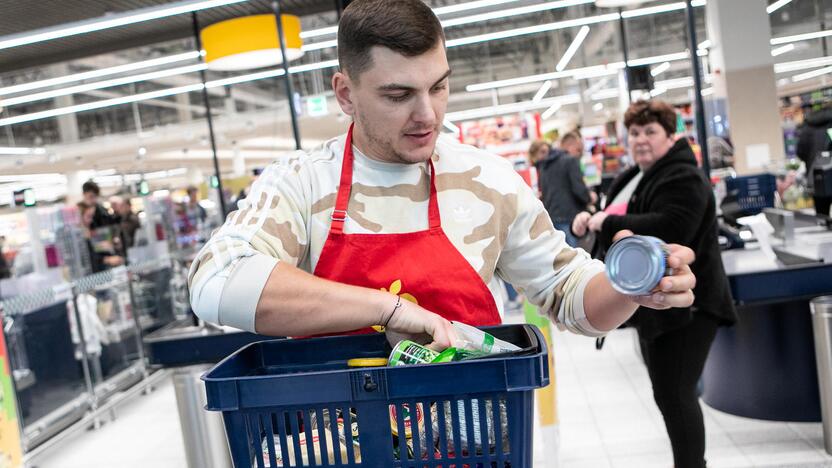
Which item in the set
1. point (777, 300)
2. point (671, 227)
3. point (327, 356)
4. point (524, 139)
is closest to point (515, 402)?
point (327, 356)

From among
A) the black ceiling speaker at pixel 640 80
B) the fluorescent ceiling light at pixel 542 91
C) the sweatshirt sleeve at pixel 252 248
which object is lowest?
the sweatshirt sleeve at pixel 252 248

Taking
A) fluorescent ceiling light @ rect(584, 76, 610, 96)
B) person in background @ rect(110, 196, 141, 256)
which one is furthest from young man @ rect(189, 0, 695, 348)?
fluorescent ceiling light @ rect(584, 76, 610, 96)

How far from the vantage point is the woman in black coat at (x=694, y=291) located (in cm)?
304

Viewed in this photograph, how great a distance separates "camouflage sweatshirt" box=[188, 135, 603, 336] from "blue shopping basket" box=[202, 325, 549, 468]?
0.80ft

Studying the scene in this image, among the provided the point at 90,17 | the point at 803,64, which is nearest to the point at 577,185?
the point at 90,17

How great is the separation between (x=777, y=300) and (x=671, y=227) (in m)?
1.12

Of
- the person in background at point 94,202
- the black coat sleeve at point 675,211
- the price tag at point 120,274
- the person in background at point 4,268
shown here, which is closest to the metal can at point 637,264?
the black coat sleeve at point 675,211

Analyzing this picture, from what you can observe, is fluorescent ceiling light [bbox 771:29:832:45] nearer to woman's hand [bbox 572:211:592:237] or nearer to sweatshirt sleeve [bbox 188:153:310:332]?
woman's hand [bbox 572:211:592:237]

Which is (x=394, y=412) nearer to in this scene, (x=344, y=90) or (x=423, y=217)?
(x=423, y=217)

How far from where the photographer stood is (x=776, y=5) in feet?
40.2

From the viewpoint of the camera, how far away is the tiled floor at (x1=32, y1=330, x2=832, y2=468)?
157 inches

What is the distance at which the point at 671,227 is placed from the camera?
9.96 feet

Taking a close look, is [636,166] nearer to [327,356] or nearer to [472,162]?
[472,162]

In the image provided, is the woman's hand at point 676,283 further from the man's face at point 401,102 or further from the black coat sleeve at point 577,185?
the black coat sleeve at point 577,185
